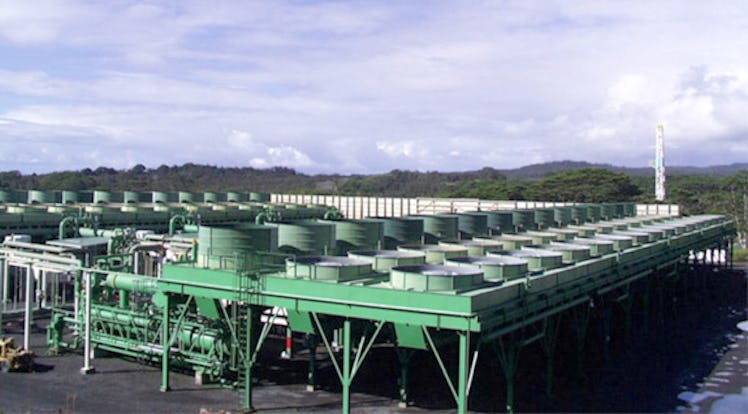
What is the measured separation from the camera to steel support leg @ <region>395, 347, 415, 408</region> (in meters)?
26.9

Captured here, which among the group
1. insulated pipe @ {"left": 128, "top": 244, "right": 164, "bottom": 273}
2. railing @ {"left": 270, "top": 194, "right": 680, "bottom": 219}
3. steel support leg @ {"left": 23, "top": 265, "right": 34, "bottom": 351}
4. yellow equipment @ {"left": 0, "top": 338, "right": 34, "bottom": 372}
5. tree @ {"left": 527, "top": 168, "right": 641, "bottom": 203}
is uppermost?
tree @ {"left": 527, "top": 168, "right": 641, "bottom": 203}

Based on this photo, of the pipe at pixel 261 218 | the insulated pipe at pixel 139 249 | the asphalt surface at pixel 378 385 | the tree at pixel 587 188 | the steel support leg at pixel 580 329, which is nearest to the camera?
the asphalt surface at pixel 378 385

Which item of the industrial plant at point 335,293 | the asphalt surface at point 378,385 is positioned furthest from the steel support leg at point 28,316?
the asphalt surface at point 378,385

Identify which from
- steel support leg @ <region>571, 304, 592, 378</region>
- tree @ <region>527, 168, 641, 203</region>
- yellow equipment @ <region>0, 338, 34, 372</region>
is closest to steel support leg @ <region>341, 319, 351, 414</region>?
steel support leg @ <region>571, 304, 592, 378</region>

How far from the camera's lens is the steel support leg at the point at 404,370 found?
26.9 m

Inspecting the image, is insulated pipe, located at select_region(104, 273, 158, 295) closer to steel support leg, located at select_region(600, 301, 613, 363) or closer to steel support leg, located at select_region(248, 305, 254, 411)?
steel support leg, located at select_region(248, 305, 254, 411)

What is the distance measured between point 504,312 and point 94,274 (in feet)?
66.2

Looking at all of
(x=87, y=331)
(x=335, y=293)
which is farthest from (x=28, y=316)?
(x=335, y=293)

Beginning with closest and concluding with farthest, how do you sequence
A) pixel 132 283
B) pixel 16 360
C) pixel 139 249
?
pixel 16 360 < pixel 132 283 < pixel 139 249

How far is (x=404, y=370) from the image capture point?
27.3 meters

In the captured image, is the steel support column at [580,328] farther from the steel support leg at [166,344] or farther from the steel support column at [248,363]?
the steel support leg at [166,344]

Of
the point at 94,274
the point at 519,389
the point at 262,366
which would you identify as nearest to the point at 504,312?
the point at 519,389

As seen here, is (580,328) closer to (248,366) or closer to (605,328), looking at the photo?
(605,328)

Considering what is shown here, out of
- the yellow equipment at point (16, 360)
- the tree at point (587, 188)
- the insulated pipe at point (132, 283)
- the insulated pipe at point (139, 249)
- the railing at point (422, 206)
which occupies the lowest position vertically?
the yellow equipment at point (16, 360)
